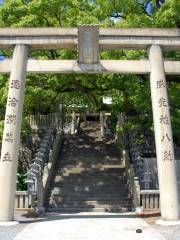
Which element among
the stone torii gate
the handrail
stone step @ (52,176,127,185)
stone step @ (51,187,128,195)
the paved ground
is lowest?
the paved ground

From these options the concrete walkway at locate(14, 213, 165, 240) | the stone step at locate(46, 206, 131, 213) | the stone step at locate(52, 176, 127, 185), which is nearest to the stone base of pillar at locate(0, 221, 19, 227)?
the concrete walkway at locate(14, 213, 165, 240)

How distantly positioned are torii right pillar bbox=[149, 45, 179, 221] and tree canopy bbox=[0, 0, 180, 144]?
7.89 feet

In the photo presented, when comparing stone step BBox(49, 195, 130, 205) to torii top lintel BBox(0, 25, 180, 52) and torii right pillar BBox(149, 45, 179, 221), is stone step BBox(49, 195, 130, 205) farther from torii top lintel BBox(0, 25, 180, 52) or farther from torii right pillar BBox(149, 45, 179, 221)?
torii top lintel BBox(0, 25, 180, 52)

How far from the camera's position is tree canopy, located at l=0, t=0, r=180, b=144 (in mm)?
17281

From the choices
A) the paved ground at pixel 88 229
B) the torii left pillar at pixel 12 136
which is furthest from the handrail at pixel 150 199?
the torii left pillar at pixel 12 136

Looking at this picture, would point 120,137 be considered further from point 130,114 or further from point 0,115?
point 0,115

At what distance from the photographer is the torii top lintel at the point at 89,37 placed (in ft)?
47.0

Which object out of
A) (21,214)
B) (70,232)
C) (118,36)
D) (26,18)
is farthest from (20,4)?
(70,232)

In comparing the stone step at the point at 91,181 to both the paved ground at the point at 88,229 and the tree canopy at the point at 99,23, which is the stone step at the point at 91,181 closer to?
the tree canopy at the point at 99,23

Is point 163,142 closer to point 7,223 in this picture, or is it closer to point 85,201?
point 85,201

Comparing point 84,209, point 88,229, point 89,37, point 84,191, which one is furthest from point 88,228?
point 89,37

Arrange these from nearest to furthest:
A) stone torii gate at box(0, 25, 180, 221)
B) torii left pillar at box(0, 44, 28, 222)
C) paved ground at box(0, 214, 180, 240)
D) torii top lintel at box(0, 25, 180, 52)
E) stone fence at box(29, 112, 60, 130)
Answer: paved ground at box(0, 214, 180, 240) < torii left pillar at box(0, 44, 28, 222) < stone torii gate at box(0, 25, 180, 221) < torii top lintel at box(0, 25, 180, 52) < stone fence at box(29, 112, 60, 130)

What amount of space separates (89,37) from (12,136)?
407 centimetres

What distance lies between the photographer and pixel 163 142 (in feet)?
45.1
